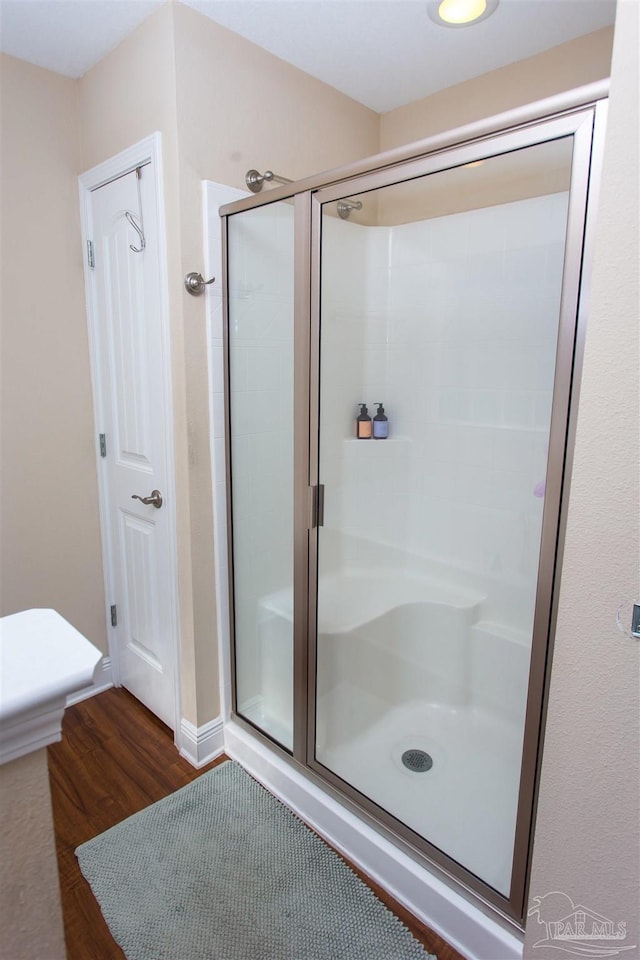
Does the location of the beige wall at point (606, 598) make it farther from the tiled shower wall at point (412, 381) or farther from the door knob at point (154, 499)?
the door knob at point (154, 499)

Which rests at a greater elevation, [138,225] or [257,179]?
[257,179]

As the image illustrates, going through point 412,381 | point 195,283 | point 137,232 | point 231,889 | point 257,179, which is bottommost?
point 231,889

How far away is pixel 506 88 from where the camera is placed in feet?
6.60

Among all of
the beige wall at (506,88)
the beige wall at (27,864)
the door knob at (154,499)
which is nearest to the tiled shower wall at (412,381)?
the door knob at (154,499)

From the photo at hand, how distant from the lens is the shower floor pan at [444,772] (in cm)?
145

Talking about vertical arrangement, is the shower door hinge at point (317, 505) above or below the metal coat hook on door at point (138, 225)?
below

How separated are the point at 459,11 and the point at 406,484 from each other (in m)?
1.66

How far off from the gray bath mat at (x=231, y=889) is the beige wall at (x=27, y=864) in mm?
1016

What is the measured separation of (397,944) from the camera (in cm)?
140

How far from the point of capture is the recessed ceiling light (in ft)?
5.28

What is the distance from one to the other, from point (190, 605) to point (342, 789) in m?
0.79

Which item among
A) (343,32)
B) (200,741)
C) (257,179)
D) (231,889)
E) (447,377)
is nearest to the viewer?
(231,889)

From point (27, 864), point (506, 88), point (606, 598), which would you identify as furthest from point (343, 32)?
point (27, 864)

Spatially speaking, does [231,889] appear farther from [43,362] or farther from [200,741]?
[43,362]
